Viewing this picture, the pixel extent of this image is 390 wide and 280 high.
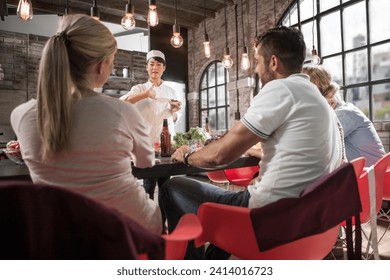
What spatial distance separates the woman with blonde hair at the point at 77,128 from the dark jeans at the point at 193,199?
0.40 m

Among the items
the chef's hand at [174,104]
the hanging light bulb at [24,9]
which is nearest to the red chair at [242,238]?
the chef's hand at [174,104]

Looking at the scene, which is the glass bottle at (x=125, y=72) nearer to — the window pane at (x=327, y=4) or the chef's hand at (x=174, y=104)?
the window pane at (x=327, y=4)

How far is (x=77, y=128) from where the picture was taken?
88 cm

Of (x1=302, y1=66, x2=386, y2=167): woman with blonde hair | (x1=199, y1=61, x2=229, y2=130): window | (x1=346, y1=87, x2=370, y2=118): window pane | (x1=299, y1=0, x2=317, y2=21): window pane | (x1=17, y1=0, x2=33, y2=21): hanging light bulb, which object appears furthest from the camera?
(x1=199, y1=61, x2=229, y2=130): window

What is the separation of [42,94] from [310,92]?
3.06 ft

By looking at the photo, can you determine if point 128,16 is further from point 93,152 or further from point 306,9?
point 306,9

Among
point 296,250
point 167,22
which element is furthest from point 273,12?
point 296,250

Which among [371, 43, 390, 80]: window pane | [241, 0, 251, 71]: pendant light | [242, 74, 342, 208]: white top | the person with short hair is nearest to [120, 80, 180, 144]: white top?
the person with short hair

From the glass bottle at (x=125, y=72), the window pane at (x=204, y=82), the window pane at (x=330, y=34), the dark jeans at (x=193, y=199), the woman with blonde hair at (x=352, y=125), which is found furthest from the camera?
the window pane at (x=204, y=82)

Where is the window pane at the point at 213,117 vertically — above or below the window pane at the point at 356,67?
below

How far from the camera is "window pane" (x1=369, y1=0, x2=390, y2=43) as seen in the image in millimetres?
4203

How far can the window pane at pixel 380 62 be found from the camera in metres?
4.18

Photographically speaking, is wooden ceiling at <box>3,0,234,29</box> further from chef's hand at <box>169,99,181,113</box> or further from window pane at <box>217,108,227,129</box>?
chef's hand at <box>169,99,181,113</box>

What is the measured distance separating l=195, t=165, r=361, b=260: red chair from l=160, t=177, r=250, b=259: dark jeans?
0.27 m
